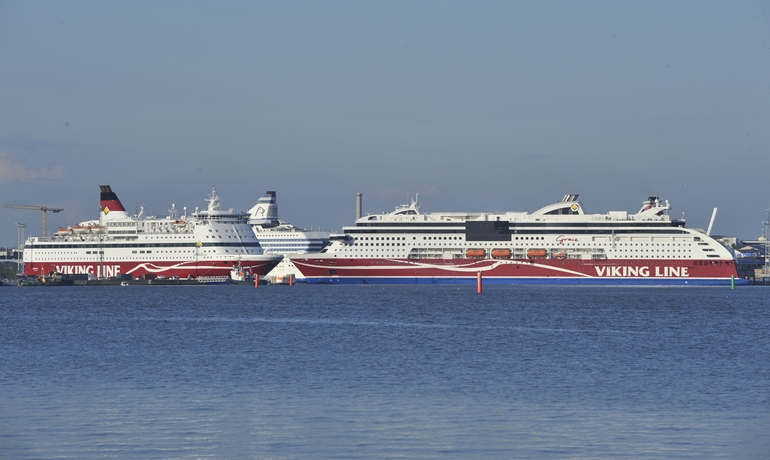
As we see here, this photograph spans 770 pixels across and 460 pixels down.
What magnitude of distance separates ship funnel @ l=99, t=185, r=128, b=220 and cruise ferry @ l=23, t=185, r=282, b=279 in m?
0.23

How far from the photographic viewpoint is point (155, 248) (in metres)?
88.9

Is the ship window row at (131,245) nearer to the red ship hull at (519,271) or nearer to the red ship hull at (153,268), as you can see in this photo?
the red ship hull at (153,268)

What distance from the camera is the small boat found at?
8894cm

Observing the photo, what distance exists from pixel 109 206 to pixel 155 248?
34.3 ft

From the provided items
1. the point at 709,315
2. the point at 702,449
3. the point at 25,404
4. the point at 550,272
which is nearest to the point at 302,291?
the point at 550,272

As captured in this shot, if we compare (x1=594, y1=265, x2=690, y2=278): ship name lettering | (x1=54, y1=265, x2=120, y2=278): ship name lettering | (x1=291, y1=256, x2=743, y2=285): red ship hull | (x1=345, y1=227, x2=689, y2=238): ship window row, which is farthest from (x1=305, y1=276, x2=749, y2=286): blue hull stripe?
(x1=54, y1=265, x2=120, y2=278): ship name lettering

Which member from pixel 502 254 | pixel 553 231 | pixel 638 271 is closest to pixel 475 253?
pixel 502 254

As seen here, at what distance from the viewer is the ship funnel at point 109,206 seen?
9512cm

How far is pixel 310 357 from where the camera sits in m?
30.1

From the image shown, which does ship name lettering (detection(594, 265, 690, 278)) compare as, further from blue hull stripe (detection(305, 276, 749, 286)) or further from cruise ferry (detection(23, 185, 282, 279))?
cruise ferry (detection(23, 185, 282, 279))

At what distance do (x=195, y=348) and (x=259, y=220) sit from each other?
10272cm

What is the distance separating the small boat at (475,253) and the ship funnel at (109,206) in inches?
1250

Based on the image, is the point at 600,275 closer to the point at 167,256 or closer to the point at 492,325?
the point at 167,256

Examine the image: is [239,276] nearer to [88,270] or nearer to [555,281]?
[88,270]
